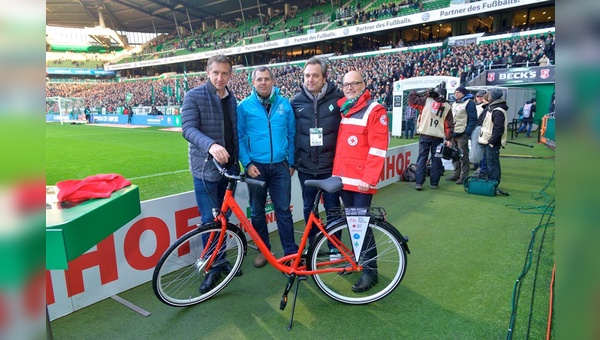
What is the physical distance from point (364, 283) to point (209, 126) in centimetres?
199

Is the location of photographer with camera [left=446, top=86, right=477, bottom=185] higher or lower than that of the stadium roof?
lower

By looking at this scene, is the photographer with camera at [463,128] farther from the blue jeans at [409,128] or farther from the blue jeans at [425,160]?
the blue jeans at [409,128]

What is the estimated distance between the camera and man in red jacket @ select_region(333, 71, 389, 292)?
301 centimetres

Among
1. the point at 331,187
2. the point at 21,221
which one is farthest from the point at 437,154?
the point at 21,221

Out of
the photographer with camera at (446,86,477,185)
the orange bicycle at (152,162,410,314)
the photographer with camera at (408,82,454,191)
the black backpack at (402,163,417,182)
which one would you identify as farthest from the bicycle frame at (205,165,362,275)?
the photographer with camera at (446,86,477,185)

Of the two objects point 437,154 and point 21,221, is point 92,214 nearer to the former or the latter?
point 21,221

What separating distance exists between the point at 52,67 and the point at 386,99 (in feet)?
212

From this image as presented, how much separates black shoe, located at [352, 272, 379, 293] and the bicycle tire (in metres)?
1.06

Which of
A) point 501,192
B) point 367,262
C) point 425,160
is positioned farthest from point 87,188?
point 501,192

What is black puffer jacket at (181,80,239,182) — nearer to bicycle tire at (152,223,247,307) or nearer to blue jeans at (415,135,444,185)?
bicycle tire at (152,223,247,307)

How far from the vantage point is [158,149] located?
12453 millimetres

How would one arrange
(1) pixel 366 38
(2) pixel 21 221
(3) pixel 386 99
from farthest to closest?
(1) pixel 366 38 → (3) pixel 386 99 → (2) pixel 21 221

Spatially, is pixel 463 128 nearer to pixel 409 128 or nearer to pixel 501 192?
pixel 501 192

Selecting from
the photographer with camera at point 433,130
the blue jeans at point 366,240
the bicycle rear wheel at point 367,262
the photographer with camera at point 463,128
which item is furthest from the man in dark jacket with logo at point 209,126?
the photographer with camera at point 463,128
